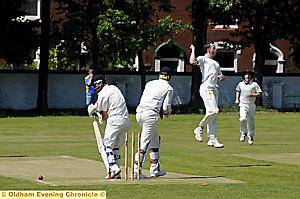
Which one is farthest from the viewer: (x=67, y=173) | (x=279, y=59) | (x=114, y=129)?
(x=279, y=59)

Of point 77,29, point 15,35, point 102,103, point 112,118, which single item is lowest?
point 112,118

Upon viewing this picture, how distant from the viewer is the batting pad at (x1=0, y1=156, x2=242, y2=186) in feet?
54.9

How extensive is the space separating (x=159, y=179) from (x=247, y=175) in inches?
80.0

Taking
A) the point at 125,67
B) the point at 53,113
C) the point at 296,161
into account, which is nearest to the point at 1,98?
the point at 53,113

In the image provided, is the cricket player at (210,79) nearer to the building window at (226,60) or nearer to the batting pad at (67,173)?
the batting pad at (67,173)

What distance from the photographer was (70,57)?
50781 millimetres

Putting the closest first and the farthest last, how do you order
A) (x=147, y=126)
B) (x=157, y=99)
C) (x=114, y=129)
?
(x=114, y=129) < (x=147, y=126) < (x=157, y=99)

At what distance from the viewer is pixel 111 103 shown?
1689 cm

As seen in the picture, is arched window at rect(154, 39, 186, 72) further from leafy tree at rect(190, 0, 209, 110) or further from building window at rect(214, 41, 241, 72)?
leafy tree at rect(190, 0, 209, 110)

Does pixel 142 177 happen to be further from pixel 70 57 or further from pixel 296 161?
pixel 70 57

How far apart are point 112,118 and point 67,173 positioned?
1828mm

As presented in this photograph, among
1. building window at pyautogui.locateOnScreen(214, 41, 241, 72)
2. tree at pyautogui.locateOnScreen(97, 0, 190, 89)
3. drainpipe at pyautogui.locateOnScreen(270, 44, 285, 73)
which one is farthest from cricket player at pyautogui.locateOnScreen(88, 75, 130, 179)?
drainpipe at pyautogui.locateOnScreen(270, 44, 285, 73)

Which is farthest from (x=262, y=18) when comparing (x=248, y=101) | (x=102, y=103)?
(x=102, y=103)

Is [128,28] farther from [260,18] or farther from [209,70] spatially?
[209,70]
